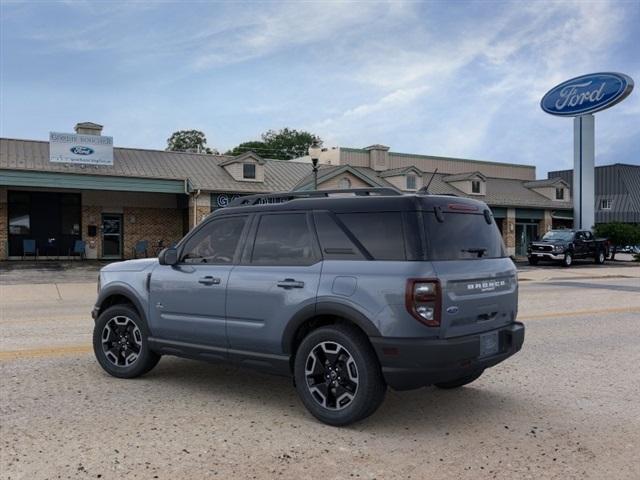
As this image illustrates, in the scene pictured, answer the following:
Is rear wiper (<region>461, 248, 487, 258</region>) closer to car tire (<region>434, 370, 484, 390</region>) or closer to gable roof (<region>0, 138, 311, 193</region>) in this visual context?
car tire (<region>434, 370, 484, 390</region>)

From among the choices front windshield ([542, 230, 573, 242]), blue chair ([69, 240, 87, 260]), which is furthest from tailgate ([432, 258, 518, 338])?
front windshield ([542, 230, 573, 242])

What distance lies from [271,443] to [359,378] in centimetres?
82

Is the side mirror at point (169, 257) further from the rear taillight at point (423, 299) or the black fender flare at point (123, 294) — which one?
the rear taillight at point (423, 299)

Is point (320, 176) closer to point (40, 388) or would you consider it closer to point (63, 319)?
point (63, 319)

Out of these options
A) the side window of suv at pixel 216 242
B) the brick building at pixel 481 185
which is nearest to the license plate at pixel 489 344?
the side window of suv at pixel 216 242

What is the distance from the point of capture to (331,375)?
493 centimetres

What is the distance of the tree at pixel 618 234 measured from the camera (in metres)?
37.7

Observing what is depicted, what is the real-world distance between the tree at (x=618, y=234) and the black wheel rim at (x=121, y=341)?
37.0 meters

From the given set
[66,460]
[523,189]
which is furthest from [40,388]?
[523,189]

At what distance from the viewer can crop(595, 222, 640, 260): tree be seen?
124ft

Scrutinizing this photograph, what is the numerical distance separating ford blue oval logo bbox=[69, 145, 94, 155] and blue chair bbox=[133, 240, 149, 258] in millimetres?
4934

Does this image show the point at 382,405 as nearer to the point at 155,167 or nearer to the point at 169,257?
the point at 169,257

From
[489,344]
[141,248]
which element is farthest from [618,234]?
[489,344]

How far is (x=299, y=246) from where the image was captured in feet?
17.3
